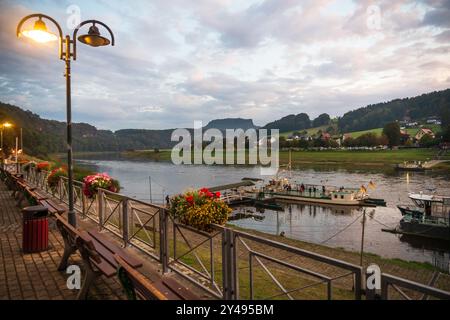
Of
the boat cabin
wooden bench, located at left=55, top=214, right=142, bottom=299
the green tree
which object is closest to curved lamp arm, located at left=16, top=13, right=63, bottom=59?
wooden bench, located at left=55, top=214, right=142, bottom=299

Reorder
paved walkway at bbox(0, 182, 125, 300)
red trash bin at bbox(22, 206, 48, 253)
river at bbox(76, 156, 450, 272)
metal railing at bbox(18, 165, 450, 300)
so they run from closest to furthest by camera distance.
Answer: metal railing at bbox(18, 165, 450, 300) < paved walkway at bbox(0, 182, 125, 300) < red trash bin at bbox(22, 206, 48, 253) < river at bbox(76, 156, 450, 272)

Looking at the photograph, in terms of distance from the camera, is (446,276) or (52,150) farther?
(52,150)

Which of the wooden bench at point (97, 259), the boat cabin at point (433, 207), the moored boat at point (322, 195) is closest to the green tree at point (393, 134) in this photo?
the moored boat at point (322, 195)

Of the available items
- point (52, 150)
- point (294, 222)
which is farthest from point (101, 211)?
point (52, 150)

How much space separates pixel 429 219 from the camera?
2970 cm

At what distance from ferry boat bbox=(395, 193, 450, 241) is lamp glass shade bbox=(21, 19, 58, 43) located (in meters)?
31.9

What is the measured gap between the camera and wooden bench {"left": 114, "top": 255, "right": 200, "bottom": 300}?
3.79 m

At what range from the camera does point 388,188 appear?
55031mm

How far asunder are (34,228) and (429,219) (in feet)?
108

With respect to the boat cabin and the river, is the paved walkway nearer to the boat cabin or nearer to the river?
the river

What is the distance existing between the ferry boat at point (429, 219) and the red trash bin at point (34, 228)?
101ft

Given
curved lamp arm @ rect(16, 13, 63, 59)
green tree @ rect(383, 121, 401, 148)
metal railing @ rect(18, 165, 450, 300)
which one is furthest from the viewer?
green tree @ rect(383, 121, 401, 148)
